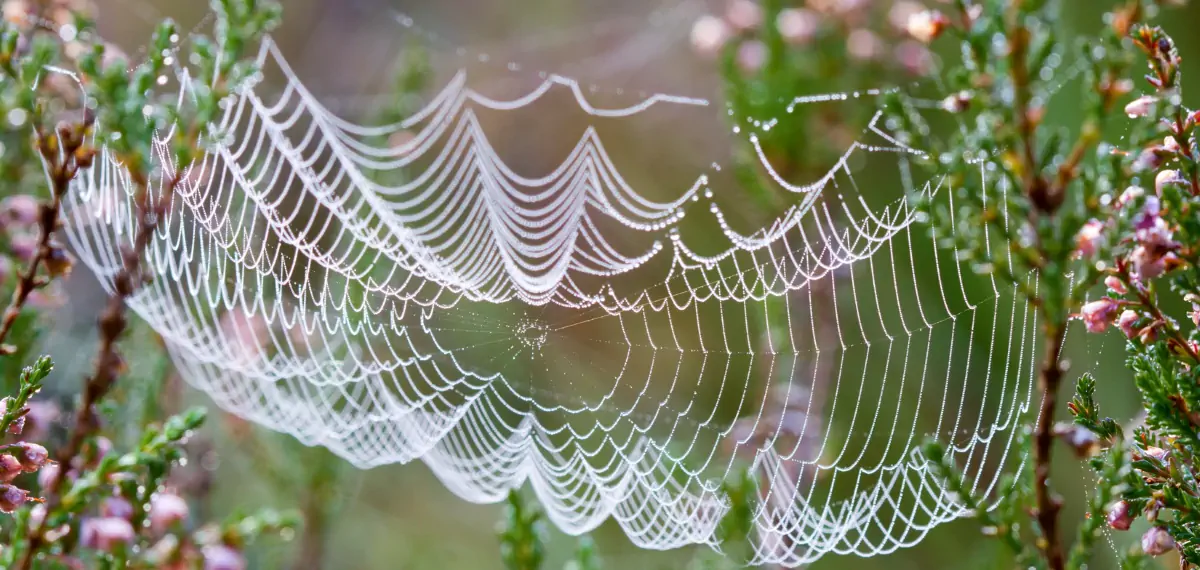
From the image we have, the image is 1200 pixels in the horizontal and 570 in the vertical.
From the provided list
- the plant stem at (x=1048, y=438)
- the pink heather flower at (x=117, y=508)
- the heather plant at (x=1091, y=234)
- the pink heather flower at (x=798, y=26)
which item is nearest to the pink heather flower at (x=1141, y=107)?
the heather plant at (x=1091, y=234)

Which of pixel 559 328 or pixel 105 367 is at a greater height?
pixel 559 328

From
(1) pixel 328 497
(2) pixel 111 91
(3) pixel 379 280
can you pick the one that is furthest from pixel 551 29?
(2) pixel 111 91

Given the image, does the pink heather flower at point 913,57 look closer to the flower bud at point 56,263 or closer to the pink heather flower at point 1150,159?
the pink heather flower at point 1150,159

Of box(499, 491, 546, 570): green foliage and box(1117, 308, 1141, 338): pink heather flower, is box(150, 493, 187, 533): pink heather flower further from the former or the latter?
box(1117, 308, 1141, 338): pink heather flower

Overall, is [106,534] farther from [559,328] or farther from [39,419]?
[559,328]

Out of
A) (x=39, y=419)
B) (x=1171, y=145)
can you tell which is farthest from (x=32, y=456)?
(x=1171, y=145)

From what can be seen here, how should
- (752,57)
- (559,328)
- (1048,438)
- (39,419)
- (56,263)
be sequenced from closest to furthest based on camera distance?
(1048,438) → (56,263) → (39,419) → (752,57) → (559,328)

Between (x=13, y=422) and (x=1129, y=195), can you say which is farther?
(x=13, y=422)

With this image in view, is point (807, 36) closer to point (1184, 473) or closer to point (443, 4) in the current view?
point (1184, 473)
